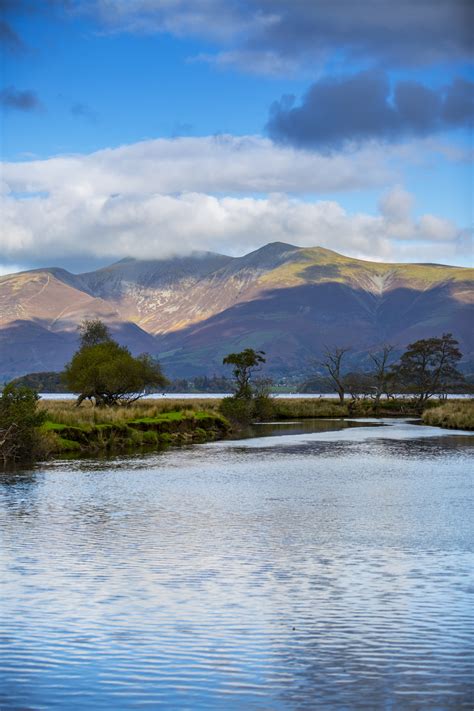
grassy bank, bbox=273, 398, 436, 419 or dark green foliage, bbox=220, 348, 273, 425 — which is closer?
dark green foliage, bbox=220, 348, 273, 425

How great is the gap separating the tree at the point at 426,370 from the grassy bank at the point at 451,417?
23987mm

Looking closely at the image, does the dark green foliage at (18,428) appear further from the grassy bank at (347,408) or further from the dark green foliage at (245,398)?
the grassy bank at (347,408)

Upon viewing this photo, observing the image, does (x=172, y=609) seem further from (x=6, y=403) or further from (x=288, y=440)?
(x=288, y=440)

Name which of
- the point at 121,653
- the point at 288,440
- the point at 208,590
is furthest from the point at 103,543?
the point at 288,440

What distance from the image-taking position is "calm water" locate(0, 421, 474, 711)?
11.1m

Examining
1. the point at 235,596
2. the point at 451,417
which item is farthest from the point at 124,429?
the point at 235,596

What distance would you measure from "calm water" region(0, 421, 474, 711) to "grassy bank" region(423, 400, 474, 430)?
49305mm

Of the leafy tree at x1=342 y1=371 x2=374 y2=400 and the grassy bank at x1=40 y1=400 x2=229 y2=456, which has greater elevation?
the leafy tree at x1=342 y1=371 x2=374 y2=400

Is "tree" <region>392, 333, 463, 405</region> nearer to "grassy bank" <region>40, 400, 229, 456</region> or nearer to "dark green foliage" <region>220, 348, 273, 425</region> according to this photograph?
"dark green foliage" <region>220, 348, 273, 425</region>

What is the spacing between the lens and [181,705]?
10.4 meters


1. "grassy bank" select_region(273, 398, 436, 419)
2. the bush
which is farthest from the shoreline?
"grassy bank" select_region(273, 398, 436, 419)

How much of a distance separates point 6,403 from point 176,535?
24.1m

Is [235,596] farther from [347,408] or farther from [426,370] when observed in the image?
[426,370]

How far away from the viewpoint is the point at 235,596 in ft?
51.9
